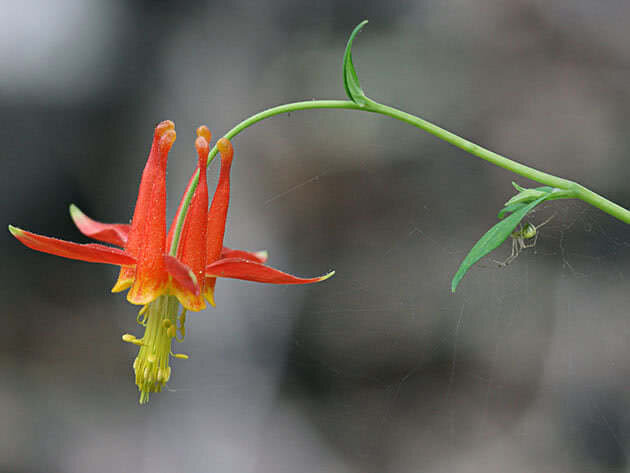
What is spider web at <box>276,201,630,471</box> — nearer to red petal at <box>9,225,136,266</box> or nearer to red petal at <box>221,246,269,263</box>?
red petal at <box>221,246,269,263</box>

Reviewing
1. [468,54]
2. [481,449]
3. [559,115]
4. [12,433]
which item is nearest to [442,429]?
[481,449]

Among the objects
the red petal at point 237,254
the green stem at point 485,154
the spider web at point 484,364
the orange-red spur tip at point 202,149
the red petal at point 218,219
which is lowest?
the spider web at point 484,364

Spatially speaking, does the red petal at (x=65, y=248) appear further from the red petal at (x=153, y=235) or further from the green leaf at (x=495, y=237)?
the green leaf at (x=495, y=237)

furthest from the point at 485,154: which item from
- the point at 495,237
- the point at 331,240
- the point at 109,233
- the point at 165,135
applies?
the point at 331,240

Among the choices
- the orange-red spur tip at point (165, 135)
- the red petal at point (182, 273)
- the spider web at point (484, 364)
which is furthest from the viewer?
the spider web at point (484, 364)

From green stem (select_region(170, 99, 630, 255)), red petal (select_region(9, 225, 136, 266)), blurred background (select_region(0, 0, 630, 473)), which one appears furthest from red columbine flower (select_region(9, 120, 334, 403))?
blurred background (select_region(0, 0, 630, 473))

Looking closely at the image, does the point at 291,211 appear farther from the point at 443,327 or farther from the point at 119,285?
the point at 119,285

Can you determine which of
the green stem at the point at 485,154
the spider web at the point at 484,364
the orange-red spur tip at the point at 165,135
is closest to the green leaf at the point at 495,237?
the green stem at the point at 485,154

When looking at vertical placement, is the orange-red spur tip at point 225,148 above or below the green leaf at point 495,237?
above
